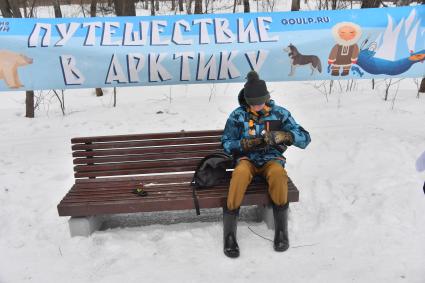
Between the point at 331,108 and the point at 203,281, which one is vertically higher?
the point at 331,108

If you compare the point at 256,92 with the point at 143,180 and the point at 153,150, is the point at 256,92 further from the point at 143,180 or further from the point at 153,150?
the point at 143,180

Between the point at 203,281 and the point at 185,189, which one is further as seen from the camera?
the point at 185,189

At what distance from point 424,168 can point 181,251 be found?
1.97m

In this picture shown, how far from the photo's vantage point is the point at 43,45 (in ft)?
15.5

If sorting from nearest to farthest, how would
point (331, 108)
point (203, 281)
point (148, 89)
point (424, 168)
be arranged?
point (424, 168) < point (203, 281) < point (331, 108) < point (148, 89)

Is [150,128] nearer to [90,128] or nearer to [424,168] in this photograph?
[90,128]

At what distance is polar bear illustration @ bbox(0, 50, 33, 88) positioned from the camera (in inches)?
185

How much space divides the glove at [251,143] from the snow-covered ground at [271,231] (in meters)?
0.75

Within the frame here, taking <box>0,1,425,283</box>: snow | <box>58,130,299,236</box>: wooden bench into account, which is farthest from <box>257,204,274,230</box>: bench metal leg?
<box>58,130,299,236</box>: wooden bench

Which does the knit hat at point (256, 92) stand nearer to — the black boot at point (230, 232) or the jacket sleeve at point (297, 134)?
the jacket sleeve at point (297, 134)

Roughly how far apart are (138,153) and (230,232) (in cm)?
125

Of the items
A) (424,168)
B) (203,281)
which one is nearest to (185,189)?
(203,281)

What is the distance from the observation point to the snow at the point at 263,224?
3.01m

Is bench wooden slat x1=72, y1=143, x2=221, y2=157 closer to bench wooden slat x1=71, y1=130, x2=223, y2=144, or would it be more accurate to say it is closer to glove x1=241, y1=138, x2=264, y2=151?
bench wooden slat x1=71, y1=130, x2=223, y2=144
